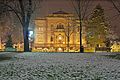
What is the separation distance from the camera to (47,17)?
111438 millimetres

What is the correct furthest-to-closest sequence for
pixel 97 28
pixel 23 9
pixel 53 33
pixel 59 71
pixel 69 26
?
1. pixel 53 33
2. pixel 69 26
3. pixel 97 28
4. pixel 23 9
5. pixel 59 71

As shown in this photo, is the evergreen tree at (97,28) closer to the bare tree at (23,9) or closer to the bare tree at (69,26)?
the bare tree at (69,26)

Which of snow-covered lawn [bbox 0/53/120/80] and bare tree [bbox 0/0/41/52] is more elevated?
bare tree [bbox 0/0/41/52]

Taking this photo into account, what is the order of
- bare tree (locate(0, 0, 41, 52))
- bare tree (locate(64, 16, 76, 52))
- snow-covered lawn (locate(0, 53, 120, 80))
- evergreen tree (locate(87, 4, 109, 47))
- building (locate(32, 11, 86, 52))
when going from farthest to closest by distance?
building (locate(32, 11, 86, 52))
bare tree (locate(64, 16, 76, 52))
evergreen tree (locate(87, 4, 109, 47))
bare tree (locate(0, 0, 41, 52))
snow-covered lawn (locate(0, 53, 120, 80))

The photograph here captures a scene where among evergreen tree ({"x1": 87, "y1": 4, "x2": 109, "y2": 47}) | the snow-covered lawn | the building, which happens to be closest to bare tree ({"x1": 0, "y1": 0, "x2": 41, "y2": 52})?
the snow-covered lawn

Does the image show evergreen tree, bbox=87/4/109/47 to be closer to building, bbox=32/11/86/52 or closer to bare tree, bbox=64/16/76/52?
bare tree, bbox=64/16/76/52

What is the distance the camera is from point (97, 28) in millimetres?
83625

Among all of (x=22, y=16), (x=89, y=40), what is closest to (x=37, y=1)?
(x=22, y=16)

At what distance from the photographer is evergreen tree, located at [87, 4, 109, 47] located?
83062 mm

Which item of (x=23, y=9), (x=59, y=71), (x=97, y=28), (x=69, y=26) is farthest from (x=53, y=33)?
(x=59, y=71)

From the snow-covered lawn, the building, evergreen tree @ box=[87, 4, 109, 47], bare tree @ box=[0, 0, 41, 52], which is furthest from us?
the building

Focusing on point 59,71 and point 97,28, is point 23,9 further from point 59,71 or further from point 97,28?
point 97,28

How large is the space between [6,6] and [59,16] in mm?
72460

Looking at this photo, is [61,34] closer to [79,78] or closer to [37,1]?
[37,1]
